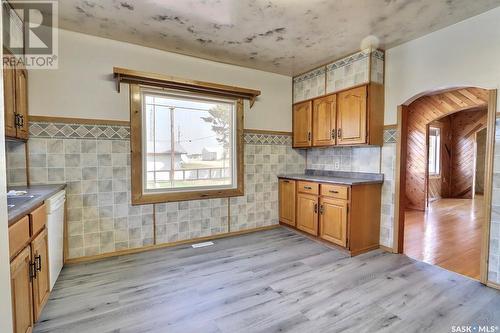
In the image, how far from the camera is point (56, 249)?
2283mm

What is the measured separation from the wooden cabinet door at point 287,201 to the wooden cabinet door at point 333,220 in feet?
1.92

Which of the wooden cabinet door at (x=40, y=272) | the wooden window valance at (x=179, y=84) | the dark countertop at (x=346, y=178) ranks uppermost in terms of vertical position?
the wooden window valance at (x=179, y=84)

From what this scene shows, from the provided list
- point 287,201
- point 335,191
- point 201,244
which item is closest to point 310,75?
point 335,191

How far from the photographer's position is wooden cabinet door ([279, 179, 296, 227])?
389 centimetres

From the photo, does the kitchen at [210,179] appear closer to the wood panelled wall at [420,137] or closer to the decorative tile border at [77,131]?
the decorative tile border at [77,131]

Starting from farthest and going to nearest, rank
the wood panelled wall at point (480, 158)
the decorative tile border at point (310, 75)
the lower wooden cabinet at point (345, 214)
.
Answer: the wood panelled wall at point (480, 158)
the decorative tile border at point (310, 75)
the lower wooden cabinet at point (345, 214)

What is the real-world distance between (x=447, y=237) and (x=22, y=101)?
5.52m

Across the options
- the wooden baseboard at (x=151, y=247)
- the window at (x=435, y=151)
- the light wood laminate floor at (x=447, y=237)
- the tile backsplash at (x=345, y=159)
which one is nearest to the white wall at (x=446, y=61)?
the tile backsplash at (x=345, y=159)

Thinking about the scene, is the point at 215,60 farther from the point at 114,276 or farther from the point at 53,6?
the point at 114,276

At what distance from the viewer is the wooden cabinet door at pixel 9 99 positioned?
1.99m

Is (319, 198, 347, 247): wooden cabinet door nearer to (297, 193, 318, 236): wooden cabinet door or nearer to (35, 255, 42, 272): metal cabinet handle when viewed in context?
(297, 193, 318, 236): wooden cabinet door

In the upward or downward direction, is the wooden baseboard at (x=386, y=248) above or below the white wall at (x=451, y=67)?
below

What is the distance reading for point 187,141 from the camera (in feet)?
11.3

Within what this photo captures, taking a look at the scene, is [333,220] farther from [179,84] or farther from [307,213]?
[179,84]
